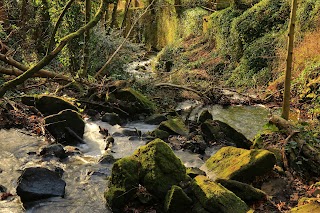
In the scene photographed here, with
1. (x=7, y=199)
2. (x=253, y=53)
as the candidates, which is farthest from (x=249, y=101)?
(x=7, y=199)

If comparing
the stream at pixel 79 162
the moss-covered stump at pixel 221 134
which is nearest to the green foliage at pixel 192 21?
the stream at pixel 79 162

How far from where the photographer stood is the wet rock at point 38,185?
6.34 m

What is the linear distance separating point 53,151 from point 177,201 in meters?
4.24

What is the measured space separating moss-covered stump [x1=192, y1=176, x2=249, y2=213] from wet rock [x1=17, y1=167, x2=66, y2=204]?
2.67m

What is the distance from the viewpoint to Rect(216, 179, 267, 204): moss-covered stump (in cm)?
625

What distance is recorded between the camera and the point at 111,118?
40.8 feet

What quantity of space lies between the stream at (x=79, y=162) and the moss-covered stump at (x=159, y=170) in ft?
3.15

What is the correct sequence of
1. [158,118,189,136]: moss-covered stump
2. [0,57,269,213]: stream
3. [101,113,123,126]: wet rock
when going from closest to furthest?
[0,57,269,213]: stream
[158,118,189,136]: moss-covered stump
[101,113,123,126]: wet rock

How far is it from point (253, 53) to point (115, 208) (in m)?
15.7

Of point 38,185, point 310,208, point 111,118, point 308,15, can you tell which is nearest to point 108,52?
point 111,118

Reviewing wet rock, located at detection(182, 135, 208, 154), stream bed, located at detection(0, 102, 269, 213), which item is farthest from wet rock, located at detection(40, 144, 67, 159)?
wet rock, located at detection(182, 135, 208, 154)

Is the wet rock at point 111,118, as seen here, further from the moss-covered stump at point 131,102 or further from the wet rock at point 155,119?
the wet rock at point 155,119

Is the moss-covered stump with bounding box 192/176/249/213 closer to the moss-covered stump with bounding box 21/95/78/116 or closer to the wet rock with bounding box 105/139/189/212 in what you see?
the wet rock with bounding box 105/139/189/212

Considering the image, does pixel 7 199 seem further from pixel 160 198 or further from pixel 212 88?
pixel 212 88
